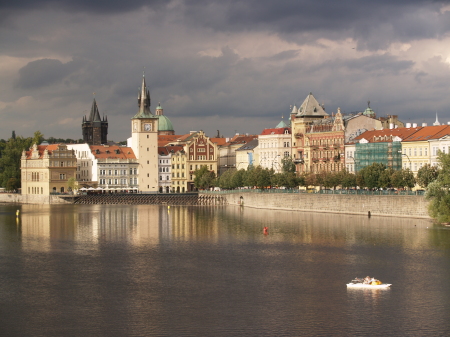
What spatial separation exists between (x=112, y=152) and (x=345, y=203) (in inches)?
3068

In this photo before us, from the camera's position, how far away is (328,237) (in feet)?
232

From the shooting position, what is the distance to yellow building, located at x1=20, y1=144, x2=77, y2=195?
15550cm

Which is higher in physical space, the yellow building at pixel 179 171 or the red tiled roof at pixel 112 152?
the red tiled roof at pixel 112 152

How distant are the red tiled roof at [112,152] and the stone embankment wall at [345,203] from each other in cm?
4722

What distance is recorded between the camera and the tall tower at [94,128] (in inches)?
7579

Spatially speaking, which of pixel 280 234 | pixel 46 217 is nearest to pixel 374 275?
pixel 280 234

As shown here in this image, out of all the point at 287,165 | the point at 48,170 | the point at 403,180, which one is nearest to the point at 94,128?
the point at 48,170

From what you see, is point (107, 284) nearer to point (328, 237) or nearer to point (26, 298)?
point (26, 298)

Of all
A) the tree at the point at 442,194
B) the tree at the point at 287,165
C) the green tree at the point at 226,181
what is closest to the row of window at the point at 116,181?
the green tree at the point at 226,181

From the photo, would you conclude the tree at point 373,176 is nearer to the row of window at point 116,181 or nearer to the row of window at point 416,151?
the row of window at point 416,151

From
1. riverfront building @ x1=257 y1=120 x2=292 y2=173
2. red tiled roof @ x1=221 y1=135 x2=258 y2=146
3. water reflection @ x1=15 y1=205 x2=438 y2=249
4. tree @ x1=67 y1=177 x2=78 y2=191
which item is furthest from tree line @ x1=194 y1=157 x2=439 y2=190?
tree @ x1=67 y1=177 x2=78 y2=191

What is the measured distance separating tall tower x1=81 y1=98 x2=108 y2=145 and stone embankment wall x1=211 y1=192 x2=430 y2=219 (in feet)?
252

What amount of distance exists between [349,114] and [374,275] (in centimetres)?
8600

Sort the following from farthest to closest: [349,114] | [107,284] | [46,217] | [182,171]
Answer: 1. [182,171]
2. [349,114]
3. [46,217]
4. [107,284]
